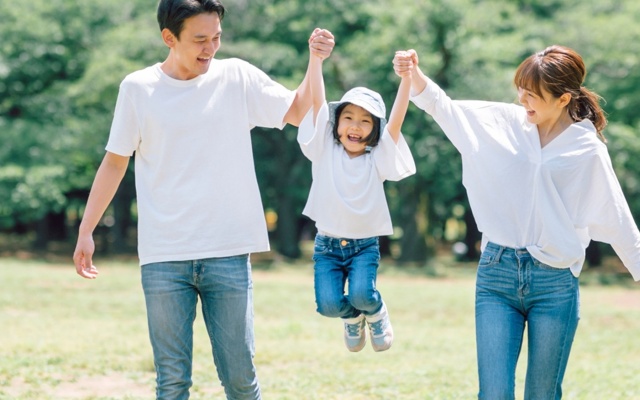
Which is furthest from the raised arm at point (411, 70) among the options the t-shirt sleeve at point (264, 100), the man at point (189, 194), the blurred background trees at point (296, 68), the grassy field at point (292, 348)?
the blurred background trees at point (296, 68)

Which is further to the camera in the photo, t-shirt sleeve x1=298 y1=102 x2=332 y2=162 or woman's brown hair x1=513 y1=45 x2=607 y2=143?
t-shirt sleeve x1=298 y1=102 x2=332 y2=162

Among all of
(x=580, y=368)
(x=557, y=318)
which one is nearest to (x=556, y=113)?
(x=557, y=318)

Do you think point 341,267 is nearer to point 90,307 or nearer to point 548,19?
point 90,307

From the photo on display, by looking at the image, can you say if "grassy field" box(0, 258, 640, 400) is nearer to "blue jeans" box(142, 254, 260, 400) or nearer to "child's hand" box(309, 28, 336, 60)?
"blue jeans" box(142, 254, 260, 400)

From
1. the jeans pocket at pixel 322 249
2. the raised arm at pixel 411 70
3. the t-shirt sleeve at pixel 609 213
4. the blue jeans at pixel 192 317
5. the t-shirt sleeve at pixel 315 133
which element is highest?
the raised arm at pixel 411 70

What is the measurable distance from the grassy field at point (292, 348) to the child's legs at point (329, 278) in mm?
2532

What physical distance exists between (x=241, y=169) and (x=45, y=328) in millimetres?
9123

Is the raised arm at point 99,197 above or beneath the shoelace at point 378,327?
above

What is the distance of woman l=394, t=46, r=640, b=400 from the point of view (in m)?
4.28

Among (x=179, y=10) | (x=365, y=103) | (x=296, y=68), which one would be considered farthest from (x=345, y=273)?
(x=296, y=68)

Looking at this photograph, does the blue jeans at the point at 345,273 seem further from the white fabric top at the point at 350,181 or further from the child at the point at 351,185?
the white fabric top at the point at 350,181

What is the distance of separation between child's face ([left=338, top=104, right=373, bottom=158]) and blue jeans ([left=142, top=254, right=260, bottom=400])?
102 cm

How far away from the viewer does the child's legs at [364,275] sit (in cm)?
501

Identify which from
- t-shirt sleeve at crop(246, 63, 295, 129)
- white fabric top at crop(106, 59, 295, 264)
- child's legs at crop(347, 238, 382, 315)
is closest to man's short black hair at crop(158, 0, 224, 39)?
white fabric top at crop(106, 59, 295, 264)
